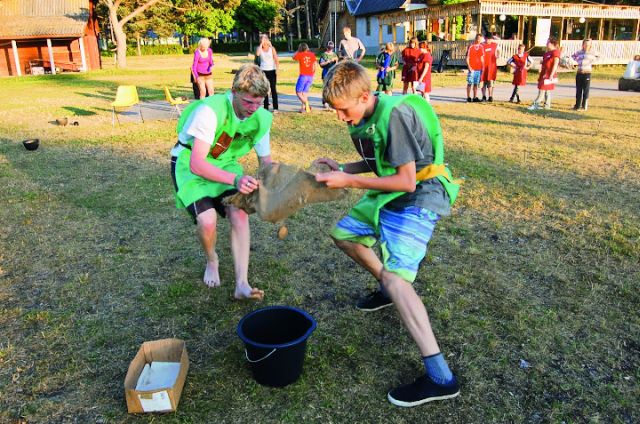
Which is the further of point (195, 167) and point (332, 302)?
point (332, 302)

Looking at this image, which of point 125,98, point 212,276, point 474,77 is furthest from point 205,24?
point 212,276

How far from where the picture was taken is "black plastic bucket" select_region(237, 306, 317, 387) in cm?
275

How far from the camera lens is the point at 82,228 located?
5.55 m

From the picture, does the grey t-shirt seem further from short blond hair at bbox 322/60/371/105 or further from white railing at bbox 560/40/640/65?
white railing at bbox 560/40/640/65

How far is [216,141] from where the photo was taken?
11.6 feet

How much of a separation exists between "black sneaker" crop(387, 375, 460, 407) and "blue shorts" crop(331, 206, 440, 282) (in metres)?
0.61

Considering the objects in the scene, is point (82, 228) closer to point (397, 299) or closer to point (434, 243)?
point (434, 243)

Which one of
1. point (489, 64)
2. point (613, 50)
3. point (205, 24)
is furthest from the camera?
point (205, 24)

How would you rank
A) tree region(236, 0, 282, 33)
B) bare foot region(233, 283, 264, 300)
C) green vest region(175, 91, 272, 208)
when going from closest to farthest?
green vest region(175, 91, 272, 208)
bare foot region(233, 283, 264, 300)
tree region(236, 0, 282, 33)

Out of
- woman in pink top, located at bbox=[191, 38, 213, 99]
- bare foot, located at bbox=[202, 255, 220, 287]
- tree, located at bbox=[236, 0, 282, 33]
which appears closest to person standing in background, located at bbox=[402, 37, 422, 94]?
woman in pink top, located at bbox=[191, 38, 213, 99]

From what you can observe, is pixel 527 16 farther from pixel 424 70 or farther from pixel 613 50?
pixel 424 70

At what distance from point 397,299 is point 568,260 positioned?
2615mm

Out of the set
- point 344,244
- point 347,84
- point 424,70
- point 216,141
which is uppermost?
point 424,70

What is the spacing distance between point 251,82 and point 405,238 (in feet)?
4.64
